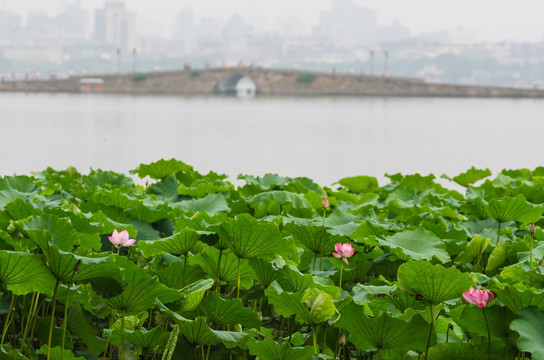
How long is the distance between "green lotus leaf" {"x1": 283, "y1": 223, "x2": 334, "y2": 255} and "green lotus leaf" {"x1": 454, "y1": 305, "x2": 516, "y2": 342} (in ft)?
2.19

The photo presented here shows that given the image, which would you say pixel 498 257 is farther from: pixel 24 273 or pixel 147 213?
pixel 24 273

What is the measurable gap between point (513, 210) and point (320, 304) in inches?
43.7

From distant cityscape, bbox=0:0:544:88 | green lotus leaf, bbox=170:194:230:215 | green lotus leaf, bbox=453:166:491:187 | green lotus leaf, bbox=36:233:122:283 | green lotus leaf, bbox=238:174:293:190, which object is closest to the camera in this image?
green lotus leaf, bbox=36:233:122:283

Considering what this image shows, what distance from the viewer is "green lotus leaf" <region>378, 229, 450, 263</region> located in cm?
192

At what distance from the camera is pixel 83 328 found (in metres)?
1.77

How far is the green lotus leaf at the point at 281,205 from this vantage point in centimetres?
263

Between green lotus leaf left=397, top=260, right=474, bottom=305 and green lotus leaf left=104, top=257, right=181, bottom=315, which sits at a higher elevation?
green lotus leaf left=397, top=260, right=474, bottom=305

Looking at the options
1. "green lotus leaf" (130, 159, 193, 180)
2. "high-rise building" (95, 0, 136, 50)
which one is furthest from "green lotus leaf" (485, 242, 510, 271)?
"high-rise building" (95, 0, 136, 50)

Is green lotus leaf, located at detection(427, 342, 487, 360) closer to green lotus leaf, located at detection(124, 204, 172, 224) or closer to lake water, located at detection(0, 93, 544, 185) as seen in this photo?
green lotus leaf, located at detection(124, 204, 172, 224)

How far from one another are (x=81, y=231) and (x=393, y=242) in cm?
82

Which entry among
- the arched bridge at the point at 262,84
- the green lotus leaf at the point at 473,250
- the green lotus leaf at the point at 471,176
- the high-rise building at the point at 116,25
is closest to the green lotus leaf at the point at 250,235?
the green lotus leaf at the point at 473,250

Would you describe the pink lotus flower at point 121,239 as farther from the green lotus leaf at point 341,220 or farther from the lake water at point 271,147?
the lake water at point 271,147

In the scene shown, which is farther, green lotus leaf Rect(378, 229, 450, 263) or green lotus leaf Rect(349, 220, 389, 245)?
green lotus leaf Rect(349, 220, 389, 245)

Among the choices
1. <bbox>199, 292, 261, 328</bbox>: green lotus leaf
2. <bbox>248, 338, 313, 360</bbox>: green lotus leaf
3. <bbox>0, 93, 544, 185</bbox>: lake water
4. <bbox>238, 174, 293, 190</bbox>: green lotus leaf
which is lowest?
<bbox>0, 93, 544, 185</bbox>: lake water
